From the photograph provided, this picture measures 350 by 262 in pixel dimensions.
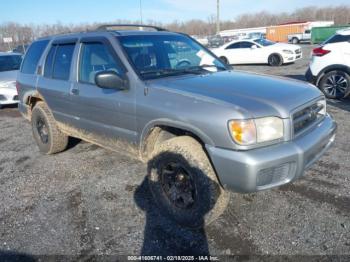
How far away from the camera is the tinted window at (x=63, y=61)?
4.16m

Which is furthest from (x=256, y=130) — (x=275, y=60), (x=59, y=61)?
(x=275, y=60)

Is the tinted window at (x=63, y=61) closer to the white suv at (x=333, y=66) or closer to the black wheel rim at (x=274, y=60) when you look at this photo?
the white suv at (x=333, y=66)

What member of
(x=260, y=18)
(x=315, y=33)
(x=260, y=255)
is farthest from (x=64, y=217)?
(x=260, y=18)

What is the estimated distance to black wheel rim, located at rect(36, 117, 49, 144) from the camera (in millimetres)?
5148

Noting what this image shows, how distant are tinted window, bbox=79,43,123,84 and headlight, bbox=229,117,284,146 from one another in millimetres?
1630

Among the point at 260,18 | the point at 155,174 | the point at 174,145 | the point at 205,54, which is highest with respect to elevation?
the point at 260,18

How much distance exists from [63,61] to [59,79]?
0.26 metres

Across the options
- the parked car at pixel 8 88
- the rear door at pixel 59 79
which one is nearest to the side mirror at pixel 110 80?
the rear door at pixel 59 79

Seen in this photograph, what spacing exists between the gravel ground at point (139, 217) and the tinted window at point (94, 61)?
139 cm

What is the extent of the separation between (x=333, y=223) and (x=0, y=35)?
5134 centimetres

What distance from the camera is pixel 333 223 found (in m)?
2.92

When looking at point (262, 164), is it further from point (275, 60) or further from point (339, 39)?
point (275, 60)

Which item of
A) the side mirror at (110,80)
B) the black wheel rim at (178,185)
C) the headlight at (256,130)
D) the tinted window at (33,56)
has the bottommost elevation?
the black wheel rim at (178,185)

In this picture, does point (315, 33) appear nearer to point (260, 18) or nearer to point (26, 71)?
point (26, 71)
